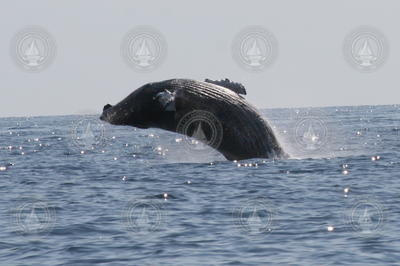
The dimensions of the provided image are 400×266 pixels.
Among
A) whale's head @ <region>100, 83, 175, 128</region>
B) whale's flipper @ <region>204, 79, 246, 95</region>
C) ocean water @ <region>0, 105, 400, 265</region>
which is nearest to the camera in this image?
ocean water @ <region>0, 105, 400, 265</region>

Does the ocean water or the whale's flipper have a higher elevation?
the whale's flipper

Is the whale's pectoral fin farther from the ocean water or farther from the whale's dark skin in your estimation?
the ocean water

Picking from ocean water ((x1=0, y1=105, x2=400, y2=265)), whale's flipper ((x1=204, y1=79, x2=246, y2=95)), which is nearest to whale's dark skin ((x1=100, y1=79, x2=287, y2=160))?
whale's flipper ((x1=204, y1=79, x2=246, y2=95))

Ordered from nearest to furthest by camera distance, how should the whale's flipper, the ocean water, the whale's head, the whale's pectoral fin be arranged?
the ocean water < the whale's pectoral fin < the whale's head < the whale's flipper

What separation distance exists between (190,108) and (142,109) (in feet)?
4.69

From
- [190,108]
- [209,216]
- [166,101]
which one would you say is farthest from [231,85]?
[209,216]

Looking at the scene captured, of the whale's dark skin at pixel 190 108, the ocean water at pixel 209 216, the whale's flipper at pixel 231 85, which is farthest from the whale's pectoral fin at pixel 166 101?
the ocean water at pixel 209 216

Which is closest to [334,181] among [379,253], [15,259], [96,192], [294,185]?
[294,185]

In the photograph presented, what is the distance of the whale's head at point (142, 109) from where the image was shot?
25250 millimetres

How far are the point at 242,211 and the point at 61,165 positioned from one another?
58.3ft

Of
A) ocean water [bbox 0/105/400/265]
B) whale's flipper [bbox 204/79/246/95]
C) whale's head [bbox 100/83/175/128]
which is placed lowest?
ocean water [bbox 0/105/400/265]

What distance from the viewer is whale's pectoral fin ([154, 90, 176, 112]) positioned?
24.7m

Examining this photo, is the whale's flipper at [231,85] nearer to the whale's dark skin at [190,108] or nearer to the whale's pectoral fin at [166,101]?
the whale's dark skin at [190,108]

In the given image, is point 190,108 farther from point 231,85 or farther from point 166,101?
point 231,85
